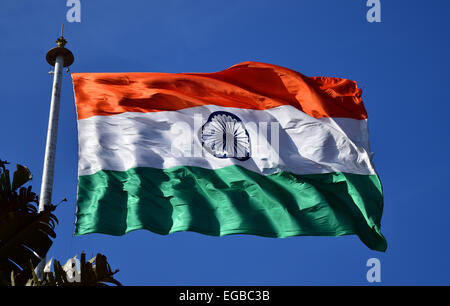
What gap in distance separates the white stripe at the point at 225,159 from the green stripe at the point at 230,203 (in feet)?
0.90

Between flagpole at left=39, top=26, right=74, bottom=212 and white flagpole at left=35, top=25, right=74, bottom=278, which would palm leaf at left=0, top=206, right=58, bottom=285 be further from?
flagpole at left=39, top=26, right=74, bottom=212

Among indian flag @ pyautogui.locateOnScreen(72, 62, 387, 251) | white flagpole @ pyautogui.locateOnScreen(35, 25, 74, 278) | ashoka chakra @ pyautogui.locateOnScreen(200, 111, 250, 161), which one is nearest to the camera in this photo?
white flagpole @ pyautogui.locateOnScreen(35, 25, 74, 278)

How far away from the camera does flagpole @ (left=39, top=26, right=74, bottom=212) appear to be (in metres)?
15.2

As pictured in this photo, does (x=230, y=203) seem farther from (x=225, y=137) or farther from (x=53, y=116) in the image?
(x=53, y=116)

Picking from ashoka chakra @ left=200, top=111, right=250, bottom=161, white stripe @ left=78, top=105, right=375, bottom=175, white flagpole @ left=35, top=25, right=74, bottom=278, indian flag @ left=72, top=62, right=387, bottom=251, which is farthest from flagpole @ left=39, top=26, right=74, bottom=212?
ashoka chakra @ left=200, top=111, right=250, bottom=161

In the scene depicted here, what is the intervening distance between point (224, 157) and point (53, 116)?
163 inches

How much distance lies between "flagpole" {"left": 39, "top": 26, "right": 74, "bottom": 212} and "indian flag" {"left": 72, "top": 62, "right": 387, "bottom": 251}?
38.0 inches

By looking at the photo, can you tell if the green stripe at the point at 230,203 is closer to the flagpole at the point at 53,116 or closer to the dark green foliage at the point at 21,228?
the flagpole at the point at 53,116

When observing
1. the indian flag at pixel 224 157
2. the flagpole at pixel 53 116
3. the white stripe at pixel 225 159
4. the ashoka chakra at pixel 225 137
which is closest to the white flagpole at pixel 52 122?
the flagpole at pixel 53 116

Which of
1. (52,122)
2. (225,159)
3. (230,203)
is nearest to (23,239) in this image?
(52,122)
